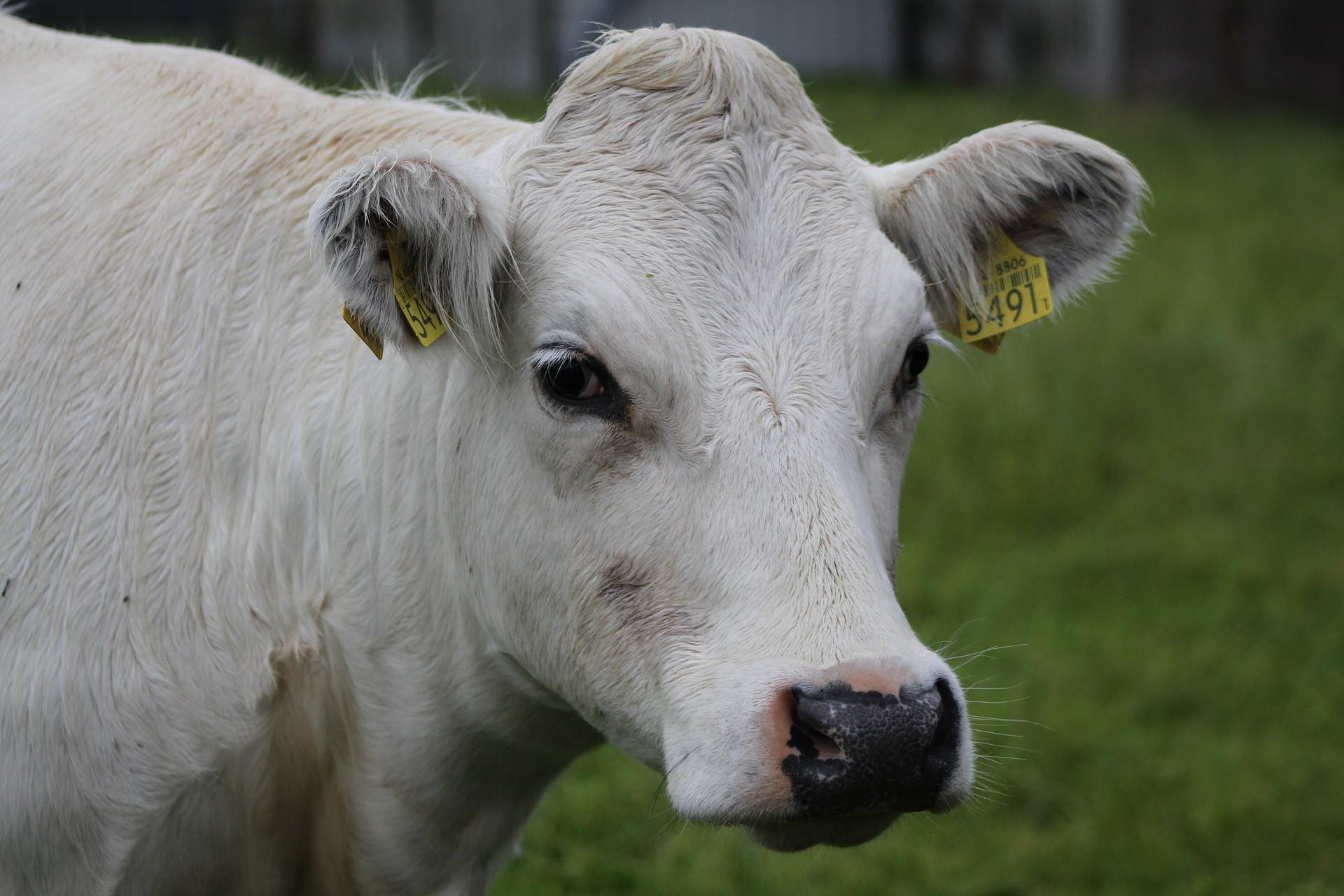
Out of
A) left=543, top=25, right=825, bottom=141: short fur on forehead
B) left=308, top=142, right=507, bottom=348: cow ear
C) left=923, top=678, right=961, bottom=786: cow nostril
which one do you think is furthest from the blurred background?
left=308, top=142, right=507, bottom=348: cow ear

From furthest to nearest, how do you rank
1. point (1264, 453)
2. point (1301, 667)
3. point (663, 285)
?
point (1264, 453)
point (1301, 667)
point (663, 285)

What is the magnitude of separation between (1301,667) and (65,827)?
5201mm

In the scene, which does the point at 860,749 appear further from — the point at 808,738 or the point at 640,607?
the point at 640,607

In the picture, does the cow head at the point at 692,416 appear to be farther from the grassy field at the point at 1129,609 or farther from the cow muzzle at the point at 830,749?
the grassy field at the point at 1129,609

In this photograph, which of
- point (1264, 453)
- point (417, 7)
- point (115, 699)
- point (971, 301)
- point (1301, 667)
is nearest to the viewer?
point (115, 699)

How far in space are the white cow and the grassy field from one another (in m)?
0.89

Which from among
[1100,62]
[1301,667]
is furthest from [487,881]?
[1100,62]

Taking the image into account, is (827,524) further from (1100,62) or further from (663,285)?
(1100,62)

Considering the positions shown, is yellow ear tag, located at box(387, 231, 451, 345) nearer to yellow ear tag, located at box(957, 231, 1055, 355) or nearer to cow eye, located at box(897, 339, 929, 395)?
cow eye, located at box(897, 339, 929, 395)

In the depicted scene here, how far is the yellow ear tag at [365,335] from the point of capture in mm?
2627

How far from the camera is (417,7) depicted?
17.6 m

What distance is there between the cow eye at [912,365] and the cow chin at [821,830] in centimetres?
89

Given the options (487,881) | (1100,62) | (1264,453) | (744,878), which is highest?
(487,881)

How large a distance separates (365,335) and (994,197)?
1440 mm
